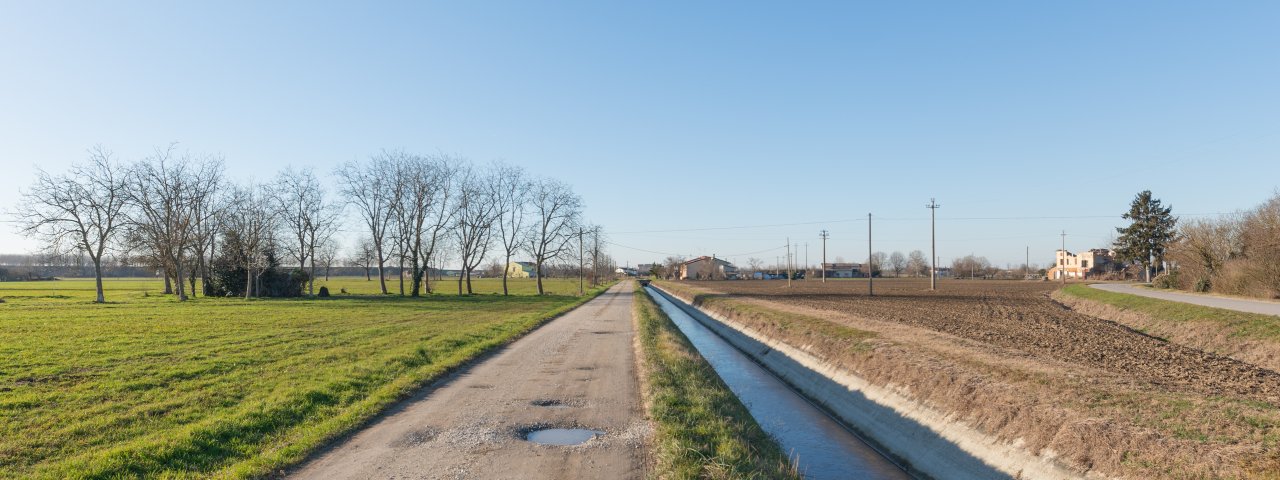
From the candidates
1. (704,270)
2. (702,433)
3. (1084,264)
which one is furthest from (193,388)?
(1084,264)

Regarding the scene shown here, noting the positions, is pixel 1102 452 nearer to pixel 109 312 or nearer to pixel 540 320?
pixel 540 320

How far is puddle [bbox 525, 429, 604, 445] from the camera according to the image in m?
9.00

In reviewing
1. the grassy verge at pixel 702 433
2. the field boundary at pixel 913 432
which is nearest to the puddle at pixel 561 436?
the grassy verge at pixel 702 433

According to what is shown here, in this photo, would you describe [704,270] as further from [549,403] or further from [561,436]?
[561,436]

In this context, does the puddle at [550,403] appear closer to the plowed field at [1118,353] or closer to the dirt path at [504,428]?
the dirt path at [504,428]

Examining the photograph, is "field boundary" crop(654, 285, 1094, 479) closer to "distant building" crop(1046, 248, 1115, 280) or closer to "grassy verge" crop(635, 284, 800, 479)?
"grassy verge" crop(635, 284, 800, 479)

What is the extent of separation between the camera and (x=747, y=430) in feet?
33.8

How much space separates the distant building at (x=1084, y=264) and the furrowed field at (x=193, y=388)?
135 m

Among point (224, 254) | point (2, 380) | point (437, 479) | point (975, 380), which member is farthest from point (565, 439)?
point (224, 254)

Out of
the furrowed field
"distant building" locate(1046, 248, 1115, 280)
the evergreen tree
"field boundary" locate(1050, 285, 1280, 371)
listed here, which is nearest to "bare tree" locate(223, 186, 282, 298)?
the furrowed field

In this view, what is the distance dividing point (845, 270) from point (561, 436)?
189 meters

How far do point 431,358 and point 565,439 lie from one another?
8.59m

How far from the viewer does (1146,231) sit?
7350 centimetres

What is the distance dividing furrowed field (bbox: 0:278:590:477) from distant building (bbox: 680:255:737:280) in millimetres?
125779
